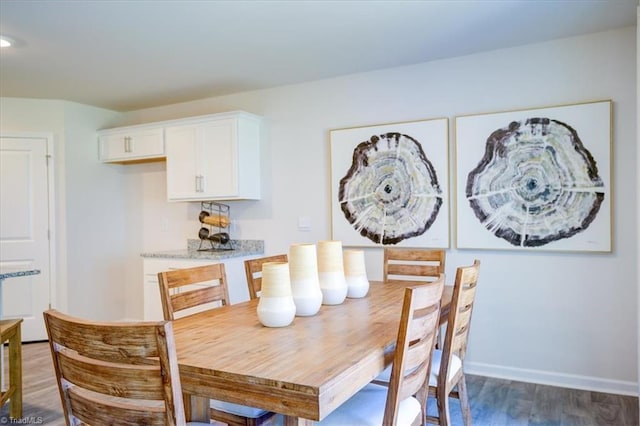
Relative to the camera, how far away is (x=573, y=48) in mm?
3062

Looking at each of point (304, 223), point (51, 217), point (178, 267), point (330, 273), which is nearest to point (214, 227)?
point (178, 267)

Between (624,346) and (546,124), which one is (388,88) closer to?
(546,124)

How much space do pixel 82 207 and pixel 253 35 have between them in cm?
284

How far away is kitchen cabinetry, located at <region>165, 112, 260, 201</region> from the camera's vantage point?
4.01m

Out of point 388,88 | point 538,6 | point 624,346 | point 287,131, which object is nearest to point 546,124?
point 538,6

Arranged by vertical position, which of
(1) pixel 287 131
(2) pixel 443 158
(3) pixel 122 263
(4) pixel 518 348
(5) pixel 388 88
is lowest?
(4) pixel 518 348

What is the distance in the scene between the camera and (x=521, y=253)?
322 centimetres

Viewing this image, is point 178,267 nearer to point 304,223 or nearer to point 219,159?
point 219,159

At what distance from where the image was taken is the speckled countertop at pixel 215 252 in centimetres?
388

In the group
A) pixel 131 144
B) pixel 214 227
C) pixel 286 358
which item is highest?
pixel 131 144

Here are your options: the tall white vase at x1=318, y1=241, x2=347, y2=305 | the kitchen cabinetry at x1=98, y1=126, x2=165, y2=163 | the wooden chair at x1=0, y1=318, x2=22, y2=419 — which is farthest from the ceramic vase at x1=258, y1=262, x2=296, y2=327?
the kitchen cabinetry at x1=98, y1=126, x2=165, y2=163

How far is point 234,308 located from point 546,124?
7.89 feet

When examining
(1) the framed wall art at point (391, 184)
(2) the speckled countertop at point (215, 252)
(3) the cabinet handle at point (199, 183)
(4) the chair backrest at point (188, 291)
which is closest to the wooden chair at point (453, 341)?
(4) the chair backrest at point (188, 291)

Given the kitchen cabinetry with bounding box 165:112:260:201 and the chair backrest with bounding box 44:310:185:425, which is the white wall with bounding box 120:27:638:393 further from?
the chair backrest with bounding box 44:310:185:425
